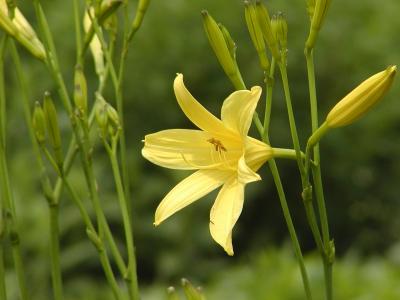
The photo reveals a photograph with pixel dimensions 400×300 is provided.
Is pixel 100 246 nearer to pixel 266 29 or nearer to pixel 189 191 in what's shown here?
pixel 189 191

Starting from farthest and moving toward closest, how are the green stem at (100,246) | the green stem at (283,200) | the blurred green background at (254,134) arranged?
the blurred green background at (254,134), the green stem at (100,246), the green stem at (283,200)

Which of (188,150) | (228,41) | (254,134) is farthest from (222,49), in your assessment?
(254,134)

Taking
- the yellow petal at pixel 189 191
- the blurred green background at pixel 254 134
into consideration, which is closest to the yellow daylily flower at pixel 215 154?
the yellow petal at pixel 189 191

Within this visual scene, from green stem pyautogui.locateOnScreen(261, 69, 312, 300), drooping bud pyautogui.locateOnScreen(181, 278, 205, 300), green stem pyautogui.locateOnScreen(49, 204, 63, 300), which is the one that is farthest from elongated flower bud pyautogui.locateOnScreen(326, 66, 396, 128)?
green stem pyautogui.locateOnScreen(49, 204, 63, 300)

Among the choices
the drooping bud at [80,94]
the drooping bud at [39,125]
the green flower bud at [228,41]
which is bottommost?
the drooping bud at [39,125]

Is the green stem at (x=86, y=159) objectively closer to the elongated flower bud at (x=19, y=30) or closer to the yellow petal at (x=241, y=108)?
the elongated flower bud at (x=19, y=30)

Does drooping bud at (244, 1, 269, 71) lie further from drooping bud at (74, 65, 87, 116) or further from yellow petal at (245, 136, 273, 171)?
drooping bud at (74, 65, 87, 116)
